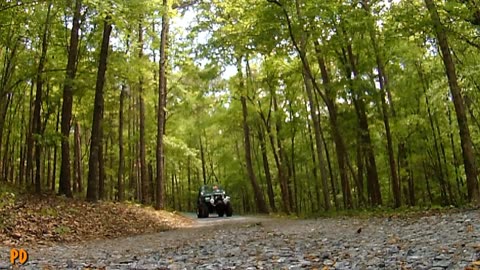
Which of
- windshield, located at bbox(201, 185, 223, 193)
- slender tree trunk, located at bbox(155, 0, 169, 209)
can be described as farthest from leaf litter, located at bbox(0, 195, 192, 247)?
windshield, located at bbox(201, 185, 223, 193)

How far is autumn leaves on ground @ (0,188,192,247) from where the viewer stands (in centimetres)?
891

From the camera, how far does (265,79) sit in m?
22.6

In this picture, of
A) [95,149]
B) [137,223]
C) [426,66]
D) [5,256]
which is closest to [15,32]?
[95,149]

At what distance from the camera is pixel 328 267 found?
4.10 meters

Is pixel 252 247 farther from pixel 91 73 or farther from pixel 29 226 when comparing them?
pixel 91 73

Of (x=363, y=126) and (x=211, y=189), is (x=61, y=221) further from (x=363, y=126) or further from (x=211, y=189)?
(x=211, y=189)

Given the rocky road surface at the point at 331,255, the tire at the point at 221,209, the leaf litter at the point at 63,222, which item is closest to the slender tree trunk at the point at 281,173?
the tire at the point at 221,209

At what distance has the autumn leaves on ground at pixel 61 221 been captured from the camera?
8.91 metres

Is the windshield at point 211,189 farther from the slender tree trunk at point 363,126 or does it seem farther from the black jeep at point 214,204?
the slender tree trunk at point 363,126

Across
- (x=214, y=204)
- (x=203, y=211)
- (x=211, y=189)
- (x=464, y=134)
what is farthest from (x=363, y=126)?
(x=211, y=189)

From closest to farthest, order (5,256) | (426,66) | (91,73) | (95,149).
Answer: (5,256) < (95,149) < (91,73) < (426,66)

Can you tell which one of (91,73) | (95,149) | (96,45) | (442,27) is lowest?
(95,149)

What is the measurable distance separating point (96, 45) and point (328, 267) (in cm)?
1385

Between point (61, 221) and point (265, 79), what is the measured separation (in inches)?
564
